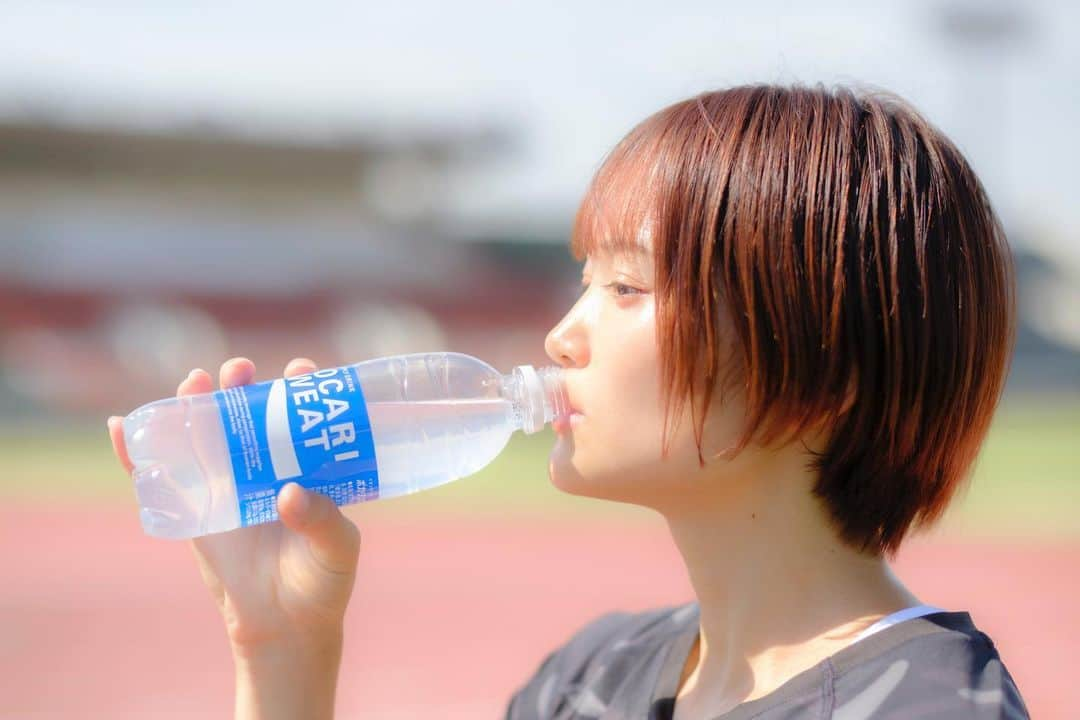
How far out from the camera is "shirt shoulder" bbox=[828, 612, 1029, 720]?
138cm

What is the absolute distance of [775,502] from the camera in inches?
66.5

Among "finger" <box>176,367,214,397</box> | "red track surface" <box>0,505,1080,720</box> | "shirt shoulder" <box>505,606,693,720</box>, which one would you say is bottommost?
"red track surface" <box>0,505,1080,720</box>

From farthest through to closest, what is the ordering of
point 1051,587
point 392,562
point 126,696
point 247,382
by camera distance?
point 392,562 → point 1051,587 → point 126,696 → point 247,382

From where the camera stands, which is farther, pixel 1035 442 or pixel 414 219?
pixel 414 219

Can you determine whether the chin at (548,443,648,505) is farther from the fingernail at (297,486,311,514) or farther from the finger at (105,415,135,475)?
the finger at (105,415,135,475)

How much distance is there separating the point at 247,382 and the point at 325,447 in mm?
248

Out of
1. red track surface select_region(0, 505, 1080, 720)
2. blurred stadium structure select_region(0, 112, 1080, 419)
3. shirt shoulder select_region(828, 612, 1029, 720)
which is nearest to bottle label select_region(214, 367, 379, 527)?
shirt shoulder select_region(828, 612, 1029, 720)

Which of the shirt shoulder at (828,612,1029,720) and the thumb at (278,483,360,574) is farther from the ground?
the thumb at (278,483,360,574)

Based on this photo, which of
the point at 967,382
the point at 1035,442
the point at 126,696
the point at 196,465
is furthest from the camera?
the point at 1035,442

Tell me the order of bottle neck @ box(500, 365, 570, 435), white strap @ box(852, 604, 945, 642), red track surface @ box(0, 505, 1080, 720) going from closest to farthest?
white strap @ box(852, 604, 945, 642) → bottle neck @ box(500, 365, 570, 435) → red track surface @ box(0, 505, 1080, 720)

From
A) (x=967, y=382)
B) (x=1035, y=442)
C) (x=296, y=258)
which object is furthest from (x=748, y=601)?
(x=296, y=258)

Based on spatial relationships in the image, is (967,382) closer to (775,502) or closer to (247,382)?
(775,502)

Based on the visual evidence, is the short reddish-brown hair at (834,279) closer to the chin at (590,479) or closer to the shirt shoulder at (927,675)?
the chin at (590,479)

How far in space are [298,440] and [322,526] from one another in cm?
13
